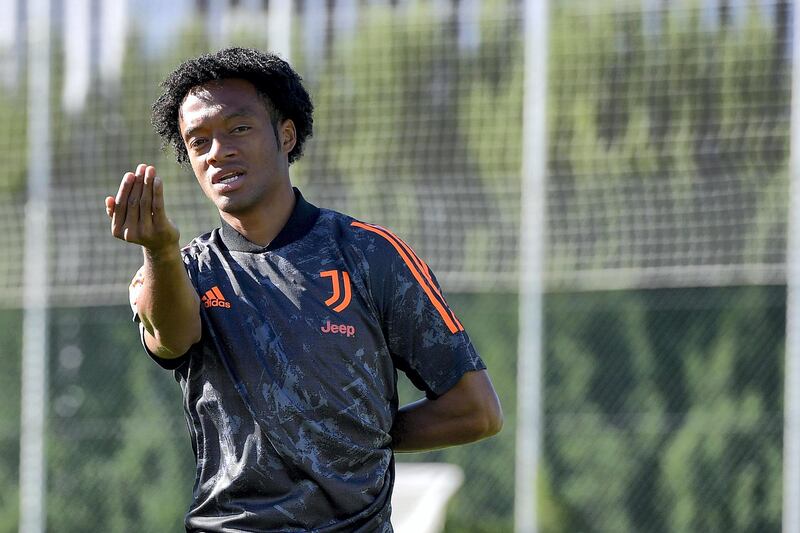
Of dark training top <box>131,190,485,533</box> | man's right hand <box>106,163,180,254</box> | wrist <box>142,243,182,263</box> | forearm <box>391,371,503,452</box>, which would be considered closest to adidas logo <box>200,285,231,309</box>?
dark training top <box>131,190,485,533</box>

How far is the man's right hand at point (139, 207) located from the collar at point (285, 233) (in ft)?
1.42

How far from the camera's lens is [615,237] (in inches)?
363

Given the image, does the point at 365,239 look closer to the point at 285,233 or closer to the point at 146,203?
the point at 285,233

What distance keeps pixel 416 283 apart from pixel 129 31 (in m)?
7.30

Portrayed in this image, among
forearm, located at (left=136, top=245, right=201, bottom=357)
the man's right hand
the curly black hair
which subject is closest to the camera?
the man's right hand

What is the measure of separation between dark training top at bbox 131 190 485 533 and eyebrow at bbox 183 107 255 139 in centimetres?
23

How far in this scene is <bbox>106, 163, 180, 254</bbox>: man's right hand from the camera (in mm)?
2719

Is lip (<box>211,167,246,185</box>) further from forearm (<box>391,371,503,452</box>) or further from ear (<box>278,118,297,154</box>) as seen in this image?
forearm (<box>391,371,503,452</box>)

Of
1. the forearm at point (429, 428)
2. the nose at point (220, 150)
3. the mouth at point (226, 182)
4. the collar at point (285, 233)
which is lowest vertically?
the forearm at point (429, 428)

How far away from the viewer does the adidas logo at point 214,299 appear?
3060 millimetres

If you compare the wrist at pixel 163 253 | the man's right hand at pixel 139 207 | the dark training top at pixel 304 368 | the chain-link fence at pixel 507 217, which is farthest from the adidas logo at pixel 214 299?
the chain-link fence at pixel 507 217

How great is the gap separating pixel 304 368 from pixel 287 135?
643 millimetres

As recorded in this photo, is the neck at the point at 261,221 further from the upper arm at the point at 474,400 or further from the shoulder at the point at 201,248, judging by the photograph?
the upper arm at the point at 474,400

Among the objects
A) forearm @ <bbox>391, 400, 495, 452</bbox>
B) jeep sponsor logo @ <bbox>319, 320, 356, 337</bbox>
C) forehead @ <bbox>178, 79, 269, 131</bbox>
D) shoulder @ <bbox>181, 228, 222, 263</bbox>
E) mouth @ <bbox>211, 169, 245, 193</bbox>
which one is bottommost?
forearm @ <bbox>391, 400, 495, 452</bbox>
